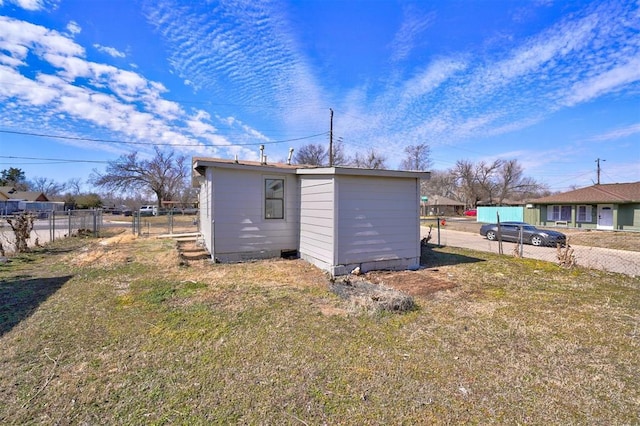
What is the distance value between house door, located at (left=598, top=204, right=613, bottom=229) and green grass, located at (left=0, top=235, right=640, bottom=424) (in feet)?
67.9

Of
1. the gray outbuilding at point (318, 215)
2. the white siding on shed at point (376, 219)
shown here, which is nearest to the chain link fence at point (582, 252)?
the white siding on shed at point (376, 219)

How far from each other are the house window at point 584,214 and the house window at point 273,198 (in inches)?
962

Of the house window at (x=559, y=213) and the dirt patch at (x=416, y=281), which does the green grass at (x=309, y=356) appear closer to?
the dirt patch at (x=416, y=281)

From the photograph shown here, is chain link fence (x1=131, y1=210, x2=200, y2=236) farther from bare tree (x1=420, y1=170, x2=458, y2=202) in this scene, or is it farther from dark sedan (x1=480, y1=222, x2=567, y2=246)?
bare tree (x1=420, y1=170, x2=458, y2=202)

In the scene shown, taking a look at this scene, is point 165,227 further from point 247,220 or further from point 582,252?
point 582,252

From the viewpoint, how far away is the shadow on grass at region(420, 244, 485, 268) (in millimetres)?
7651

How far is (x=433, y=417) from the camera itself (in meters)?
2.08

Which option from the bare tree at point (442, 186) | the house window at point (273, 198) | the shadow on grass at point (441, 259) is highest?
the bare tree at point (442, 186)

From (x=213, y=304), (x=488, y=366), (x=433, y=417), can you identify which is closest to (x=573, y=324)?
(x=488, y=366)

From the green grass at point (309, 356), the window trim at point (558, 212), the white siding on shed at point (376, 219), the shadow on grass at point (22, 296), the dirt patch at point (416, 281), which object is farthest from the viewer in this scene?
the window trim at point (558, 212)

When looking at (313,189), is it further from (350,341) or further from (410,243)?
(350,341)

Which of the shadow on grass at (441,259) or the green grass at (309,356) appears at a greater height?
the green grass at (309,356)

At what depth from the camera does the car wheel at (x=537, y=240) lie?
13.2m

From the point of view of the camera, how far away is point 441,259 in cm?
825
